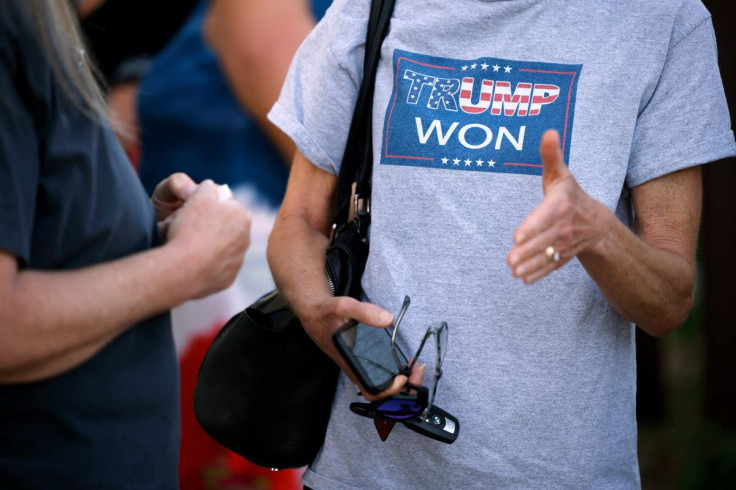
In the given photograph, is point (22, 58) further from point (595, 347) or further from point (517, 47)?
point (595, 347)

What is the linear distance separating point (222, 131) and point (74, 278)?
1656mm

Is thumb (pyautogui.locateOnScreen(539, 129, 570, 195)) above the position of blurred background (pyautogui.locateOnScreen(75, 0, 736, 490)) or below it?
above

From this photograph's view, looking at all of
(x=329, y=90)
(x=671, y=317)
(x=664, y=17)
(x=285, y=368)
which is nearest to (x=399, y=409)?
(x=285, y=368)

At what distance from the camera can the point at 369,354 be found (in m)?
1.40

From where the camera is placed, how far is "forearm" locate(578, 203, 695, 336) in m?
1.36

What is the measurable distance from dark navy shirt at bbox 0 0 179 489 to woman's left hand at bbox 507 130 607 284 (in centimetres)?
63

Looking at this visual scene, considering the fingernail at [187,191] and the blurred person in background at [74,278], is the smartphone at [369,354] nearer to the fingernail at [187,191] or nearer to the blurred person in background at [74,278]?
the blurred person in background at [74,278]

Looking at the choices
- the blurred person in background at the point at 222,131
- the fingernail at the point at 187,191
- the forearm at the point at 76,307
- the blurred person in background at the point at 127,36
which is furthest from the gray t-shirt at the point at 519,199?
the blurred person in background at the point at 127,36

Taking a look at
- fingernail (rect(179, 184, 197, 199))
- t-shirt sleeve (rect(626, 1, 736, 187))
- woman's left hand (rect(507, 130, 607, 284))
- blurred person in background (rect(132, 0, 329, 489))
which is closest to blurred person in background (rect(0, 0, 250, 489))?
fingernail (rect(179, 184, 197, 199))

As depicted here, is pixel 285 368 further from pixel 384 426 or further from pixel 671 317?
pixel 671 317

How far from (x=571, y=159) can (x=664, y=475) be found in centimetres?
275

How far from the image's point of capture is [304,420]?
65.7 inches

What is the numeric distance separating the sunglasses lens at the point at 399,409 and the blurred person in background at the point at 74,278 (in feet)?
1.20

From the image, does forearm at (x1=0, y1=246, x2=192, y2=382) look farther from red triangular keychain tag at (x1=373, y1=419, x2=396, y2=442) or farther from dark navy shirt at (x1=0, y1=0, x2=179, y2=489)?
red triangular keychain tag at (x1=373, y1=419, x2=396, y2=442)
